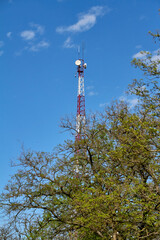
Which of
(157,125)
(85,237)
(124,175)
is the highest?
(157,125)

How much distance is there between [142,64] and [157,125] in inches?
113

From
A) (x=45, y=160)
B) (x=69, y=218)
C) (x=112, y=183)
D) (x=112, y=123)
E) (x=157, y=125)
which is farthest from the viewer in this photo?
(x=112, y=123)

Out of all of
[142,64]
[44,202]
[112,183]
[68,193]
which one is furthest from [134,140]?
[44,202]

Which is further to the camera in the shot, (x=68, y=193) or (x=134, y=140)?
(x=68, y=193)

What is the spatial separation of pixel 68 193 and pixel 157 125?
242 inches

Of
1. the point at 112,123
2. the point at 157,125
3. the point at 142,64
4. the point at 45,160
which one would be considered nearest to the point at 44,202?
the point at 45,160

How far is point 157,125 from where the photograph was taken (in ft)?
39.9

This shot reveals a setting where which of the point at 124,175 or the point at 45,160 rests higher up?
the point at 45,160

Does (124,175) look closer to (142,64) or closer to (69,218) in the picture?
(69,218)

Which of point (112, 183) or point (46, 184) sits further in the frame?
point (46, 184)

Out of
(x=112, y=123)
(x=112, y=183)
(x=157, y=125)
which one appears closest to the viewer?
(x=157, y=125)

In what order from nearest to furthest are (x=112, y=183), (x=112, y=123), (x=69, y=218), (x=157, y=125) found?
(x=157, y=125) → (x=112, y=183) → (x=69, y=218) → (x=112, y=123)

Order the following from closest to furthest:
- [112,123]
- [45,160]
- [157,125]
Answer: [157,125]
[45,160]
[112,123]

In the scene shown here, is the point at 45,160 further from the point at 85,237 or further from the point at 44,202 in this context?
the point at 85,237
